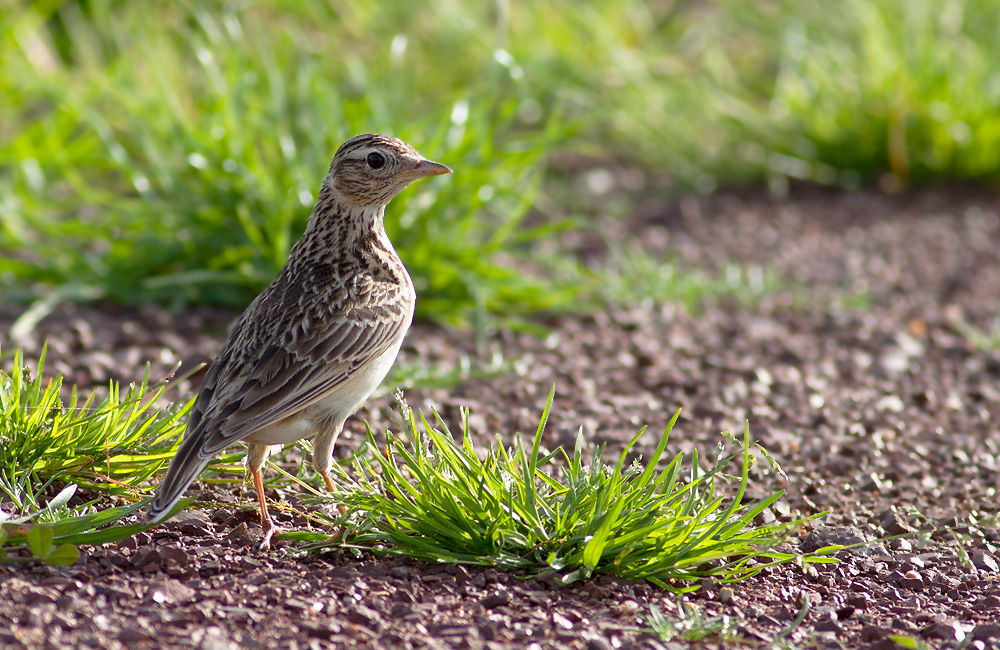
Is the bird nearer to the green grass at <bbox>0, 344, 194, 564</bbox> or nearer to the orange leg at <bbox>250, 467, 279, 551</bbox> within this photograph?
the orange leg at <bbox>250, 467, 279, 551</bbox>

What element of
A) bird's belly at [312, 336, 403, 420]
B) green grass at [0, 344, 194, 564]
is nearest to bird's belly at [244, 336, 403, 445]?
bird's belly at [312, 336, 403, 420]

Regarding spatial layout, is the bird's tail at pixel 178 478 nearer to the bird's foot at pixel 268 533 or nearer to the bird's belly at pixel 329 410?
the bird's belly at pixel 329 410

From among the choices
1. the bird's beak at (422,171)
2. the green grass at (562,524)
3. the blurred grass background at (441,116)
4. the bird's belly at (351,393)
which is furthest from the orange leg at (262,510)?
the blurred grass background at (441,116)

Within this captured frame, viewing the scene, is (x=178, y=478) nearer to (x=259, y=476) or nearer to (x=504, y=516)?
(x=259, y=476)

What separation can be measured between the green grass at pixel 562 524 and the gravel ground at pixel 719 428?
0.08m

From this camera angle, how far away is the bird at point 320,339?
13.1 ft

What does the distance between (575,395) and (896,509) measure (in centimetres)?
169

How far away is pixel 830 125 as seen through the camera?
9469 millimetres

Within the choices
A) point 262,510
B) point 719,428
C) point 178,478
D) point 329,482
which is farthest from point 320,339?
point 719,428

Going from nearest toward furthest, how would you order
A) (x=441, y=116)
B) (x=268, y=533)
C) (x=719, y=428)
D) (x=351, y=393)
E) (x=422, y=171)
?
1. (x=268, y=533)
2. (x=351, y=393)
3. (x=422, y=171)
4. (x=719, y=428)
5. (x=441, y=116)

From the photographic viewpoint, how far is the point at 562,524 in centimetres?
385

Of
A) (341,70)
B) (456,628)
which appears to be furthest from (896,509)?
(341,70)

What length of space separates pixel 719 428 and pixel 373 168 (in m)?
2.06

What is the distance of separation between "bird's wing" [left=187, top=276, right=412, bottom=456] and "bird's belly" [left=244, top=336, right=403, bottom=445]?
4 centimetres
